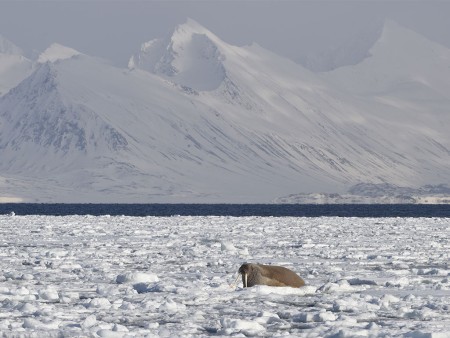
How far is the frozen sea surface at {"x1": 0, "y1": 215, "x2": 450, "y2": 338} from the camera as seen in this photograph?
17562 mm

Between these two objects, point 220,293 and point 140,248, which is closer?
point 220,293

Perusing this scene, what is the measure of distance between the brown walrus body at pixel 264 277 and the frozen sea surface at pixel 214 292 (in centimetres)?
41

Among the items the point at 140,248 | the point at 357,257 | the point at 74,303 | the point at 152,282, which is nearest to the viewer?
the point at 74,303

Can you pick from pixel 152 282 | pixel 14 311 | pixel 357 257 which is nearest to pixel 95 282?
pixel 152 282

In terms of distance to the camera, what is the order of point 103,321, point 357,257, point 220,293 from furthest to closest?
point 357,257
point 220,293
point 103,321

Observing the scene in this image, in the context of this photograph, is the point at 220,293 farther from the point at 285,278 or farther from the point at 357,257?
the point at 357,257

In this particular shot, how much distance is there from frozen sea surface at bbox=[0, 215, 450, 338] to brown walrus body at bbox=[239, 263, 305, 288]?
41 centimetres

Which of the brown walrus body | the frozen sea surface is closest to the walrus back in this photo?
the brown walrus body

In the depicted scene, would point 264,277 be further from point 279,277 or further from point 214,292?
point 214,292

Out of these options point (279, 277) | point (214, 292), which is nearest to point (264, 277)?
point (279, 277)

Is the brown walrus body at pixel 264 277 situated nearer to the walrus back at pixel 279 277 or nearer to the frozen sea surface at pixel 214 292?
the walrus back at pixel 279 277

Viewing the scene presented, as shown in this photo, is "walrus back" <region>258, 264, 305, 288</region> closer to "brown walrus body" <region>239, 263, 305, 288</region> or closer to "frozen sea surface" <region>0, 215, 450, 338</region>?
"brown walrus body" <region>239, 263, 305, 288</region>

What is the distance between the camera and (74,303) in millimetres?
20359

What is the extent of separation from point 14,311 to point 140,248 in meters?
17.0
